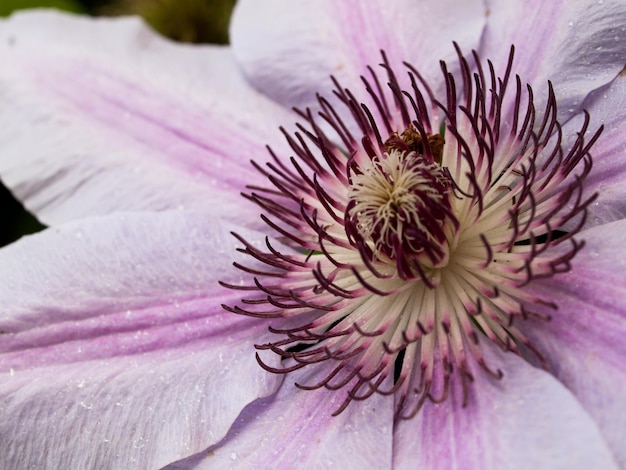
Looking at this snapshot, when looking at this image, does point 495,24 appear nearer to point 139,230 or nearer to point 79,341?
point 139,230

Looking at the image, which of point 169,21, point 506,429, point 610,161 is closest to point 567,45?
point 610,161

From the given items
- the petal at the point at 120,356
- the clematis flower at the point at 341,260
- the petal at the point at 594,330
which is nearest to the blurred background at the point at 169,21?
the clematis flower at the point at 341,260

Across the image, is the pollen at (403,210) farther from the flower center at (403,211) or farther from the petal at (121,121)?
the petal at (121,121)

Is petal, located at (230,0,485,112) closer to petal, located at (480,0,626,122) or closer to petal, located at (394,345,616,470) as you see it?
petal, located at (480,0,626,122)

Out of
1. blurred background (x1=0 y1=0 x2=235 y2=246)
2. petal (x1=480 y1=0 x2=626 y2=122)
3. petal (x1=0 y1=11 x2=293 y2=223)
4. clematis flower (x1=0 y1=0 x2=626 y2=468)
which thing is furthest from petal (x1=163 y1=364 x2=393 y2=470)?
blurred background (x1=0 y1=0 x2=235 y2=246)

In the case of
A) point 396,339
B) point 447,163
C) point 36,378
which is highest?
point 447,163

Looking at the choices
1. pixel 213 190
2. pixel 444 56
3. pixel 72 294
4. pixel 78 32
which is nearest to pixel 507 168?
pixel 444 56
